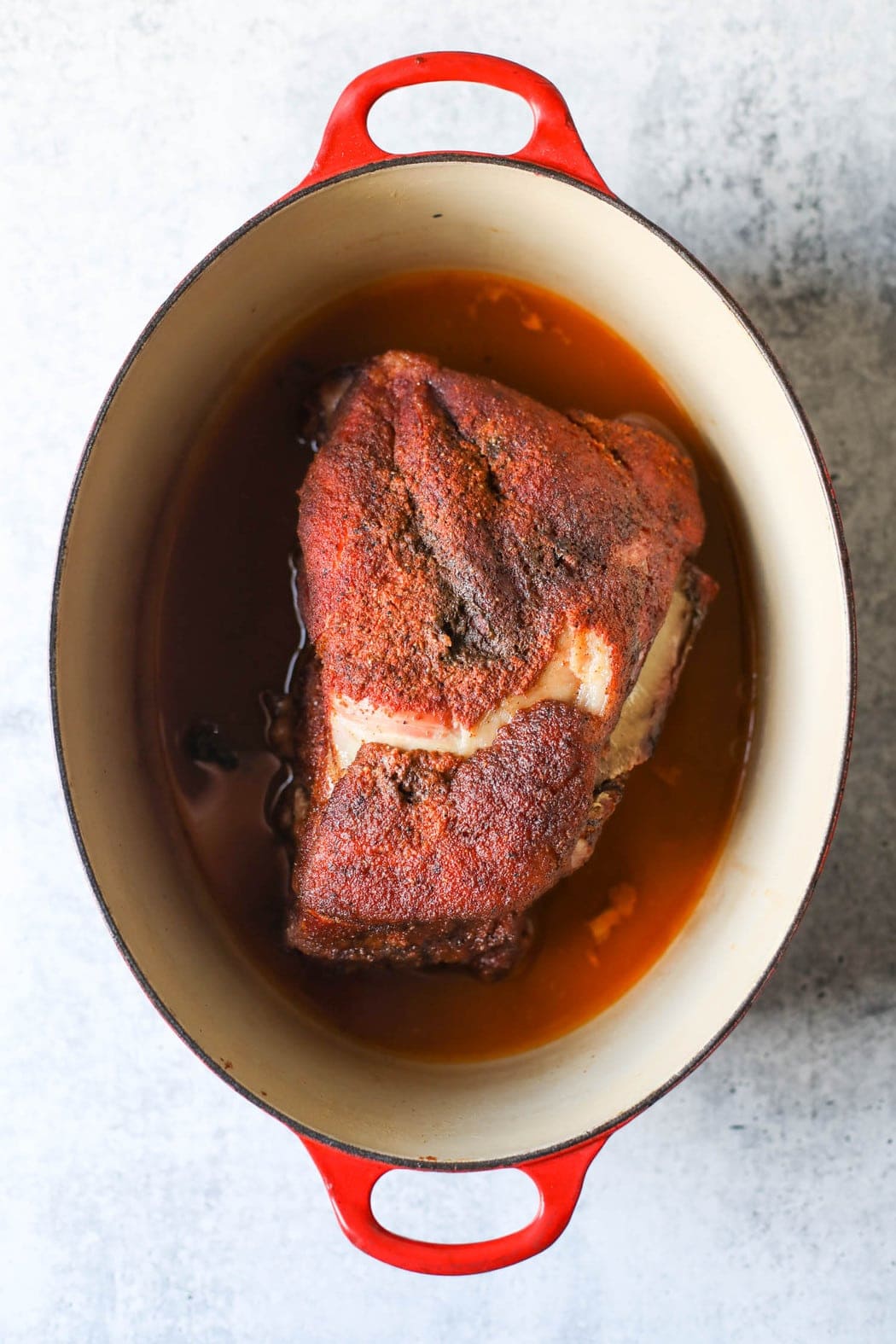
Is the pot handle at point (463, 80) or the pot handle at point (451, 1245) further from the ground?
the pot handle at point (463, 80)

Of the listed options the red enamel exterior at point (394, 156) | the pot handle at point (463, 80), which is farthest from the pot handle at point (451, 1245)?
the pot handle at point (463, 80)

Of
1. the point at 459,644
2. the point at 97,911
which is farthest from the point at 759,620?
the point at 97,911

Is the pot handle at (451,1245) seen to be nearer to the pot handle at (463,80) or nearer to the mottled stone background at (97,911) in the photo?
the mottled stone background at (97,911)

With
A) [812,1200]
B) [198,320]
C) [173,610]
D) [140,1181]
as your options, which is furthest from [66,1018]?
[812,1200]

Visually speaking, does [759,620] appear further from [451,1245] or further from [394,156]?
[451,1245]

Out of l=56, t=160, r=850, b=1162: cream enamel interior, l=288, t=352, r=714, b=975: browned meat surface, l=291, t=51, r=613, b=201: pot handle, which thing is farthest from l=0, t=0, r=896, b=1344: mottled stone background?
l=288, t=352, r=714, b=975: browned meat surface

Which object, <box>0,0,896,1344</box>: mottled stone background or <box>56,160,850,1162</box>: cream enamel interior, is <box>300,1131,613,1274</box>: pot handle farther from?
<box>0,0,896,1344</box>: mottled stone background

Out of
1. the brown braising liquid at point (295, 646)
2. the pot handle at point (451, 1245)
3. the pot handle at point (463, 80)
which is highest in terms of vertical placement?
the pot handle at point (463, 80)
